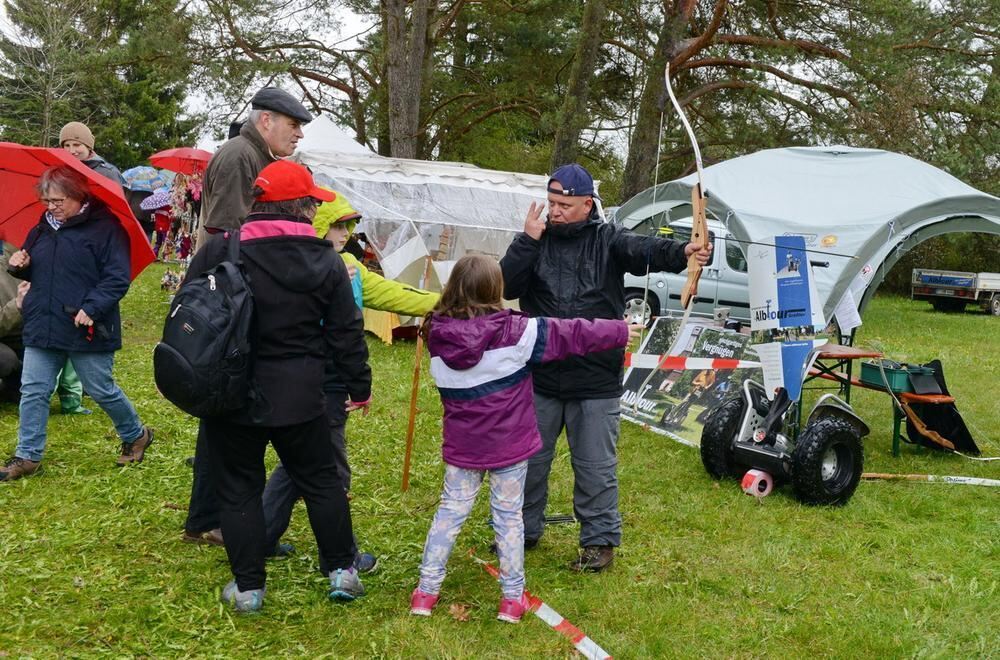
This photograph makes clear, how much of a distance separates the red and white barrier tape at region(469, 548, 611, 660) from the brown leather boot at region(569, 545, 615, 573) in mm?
358

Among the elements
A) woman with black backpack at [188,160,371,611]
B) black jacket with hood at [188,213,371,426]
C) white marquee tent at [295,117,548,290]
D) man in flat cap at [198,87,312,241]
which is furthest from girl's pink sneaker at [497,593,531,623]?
white marquee tent at [295,117,548,290]

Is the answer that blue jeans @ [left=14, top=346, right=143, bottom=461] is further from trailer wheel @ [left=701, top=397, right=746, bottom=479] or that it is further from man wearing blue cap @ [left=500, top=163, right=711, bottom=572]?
trailer wheel @ [left=701, top=397, right=746, bottom=479]

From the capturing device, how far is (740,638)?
12.2 ft

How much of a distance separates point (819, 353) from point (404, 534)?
354cm

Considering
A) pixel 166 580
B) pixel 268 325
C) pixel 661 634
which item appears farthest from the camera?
pixel 166 580

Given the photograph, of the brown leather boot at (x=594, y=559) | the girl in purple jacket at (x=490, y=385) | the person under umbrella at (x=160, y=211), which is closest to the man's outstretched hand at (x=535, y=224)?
the girl in purple jacket at (x=490, y=385)

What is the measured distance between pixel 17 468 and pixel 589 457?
130 inches

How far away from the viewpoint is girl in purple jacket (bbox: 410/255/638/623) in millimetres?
3535

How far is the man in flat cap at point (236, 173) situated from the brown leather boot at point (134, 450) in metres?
1.46

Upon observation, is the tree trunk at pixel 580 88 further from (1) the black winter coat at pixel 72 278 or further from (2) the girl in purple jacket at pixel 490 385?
(2) the girl in purple jacket at pixel 490 385

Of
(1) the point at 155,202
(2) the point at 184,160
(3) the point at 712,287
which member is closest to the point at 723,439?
(3) the point at 712,287

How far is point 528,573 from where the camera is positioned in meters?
4.26

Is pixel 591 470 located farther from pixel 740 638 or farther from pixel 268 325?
pixel 268 325

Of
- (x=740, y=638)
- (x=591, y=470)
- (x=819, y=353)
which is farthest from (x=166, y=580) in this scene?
(x=819, y=353)
